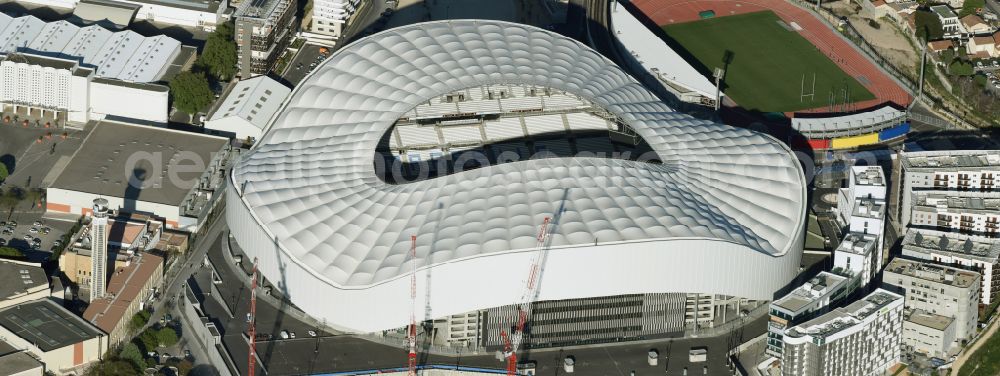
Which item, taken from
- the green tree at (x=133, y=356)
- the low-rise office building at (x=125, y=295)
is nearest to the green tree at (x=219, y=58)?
the low-rise office building at (x=125, y=295)

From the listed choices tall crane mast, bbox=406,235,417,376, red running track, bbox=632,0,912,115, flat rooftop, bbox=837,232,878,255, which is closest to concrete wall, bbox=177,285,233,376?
tall crane mast, bbox=406,235,417,376

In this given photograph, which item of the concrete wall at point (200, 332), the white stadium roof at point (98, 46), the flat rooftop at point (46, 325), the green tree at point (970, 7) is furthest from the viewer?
the green tree at point (970, 7)

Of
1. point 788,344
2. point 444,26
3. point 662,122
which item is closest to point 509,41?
point 444,26

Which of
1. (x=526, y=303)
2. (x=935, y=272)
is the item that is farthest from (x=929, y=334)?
(x=526, y=303)

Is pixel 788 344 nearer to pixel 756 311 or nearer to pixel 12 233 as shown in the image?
pixel 756 311

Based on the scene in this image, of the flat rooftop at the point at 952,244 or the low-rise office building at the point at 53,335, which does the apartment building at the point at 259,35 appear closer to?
the low-rise office building at the point at 53,335

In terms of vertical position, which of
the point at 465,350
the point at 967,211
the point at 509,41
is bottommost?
the point at 465,350
